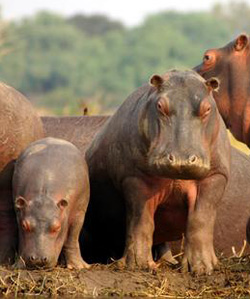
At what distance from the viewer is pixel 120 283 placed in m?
8.33

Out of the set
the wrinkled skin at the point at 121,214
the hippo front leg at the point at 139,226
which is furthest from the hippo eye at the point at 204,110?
the wrinkled skin at the point at 121,214

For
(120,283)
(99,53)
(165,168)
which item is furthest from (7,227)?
(99,53)

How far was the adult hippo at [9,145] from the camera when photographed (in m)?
9.17

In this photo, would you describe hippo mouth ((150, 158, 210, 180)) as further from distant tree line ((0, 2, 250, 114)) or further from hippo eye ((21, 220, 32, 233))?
distant tree line ((0, 2, 250, 114))

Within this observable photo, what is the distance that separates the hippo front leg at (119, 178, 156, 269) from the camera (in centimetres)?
866

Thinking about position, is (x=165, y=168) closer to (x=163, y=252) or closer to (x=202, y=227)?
(x=202, y=227)

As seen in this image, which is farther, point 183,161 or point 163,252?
point 163,252

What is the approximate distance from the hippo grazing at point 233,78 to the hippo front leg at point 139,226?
2006 mm

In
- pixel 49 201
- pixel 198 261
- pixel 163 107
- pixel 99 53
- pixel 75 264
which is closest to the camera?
pixel 163 107

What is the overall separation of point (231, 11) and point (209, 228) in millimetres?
122679

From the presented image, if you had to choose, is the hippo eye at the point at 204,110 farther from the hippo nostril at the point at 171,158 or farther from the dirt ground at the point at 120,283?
the dirt ground at the point at 120,283

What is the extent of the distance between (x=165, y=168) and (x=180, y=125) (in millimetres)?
341

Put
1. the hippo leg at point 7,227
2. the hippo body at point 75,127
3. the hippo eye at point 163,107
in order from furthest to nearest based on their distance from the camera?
1. the hippo body at point 75,127
2. the hippo leg at point 7,227
3. the hippo eye at point 163,107

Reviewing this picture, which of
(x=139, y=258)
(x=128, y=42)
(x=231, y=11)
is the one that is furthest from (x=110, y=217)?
(x=231, y=11)
